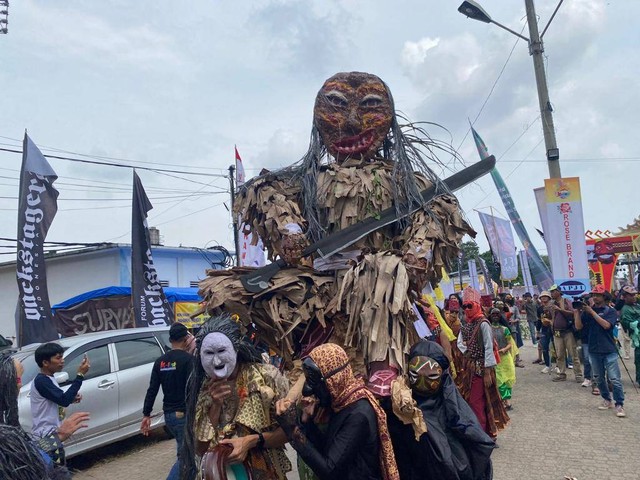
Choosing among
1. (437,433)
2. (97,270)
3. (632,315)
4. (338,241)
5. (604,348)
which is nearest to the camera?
(437,433)

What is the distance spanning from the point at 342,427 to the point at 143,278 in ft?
24.6

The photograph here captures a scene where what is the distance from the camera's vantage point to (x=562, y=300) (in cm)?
922

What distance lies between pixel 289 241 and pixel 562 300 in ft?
25.6

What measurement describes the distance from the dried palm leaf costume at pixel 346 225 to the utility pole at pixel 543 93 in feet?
→ 21.5

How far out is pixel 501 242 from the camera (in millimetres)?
13625

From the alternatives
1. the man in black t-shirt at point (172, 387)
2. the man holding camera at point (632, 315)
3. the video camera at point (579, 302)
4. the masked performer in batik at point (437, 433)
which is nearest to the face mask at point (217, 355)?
the masked performer in batik at point (437, 433)

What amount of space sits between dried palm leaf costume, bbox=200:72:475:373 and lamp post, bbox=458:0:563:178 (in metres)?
6.58

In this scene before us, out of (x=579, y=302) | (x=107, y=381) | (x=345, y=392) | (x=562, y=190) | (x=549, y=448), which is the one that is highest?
(x=562, y=190)

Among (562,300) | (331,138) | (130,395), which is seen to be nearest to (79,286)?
(130,395)

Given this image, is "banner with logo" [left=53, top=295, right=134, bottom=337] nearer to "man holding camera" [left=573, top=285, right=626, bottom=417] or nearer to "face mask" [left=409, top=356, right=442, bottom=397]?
"man holding camera" [left=573, top=285, right=626, bottom=417]

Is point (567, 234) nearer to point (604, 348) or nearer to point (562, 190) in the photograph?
point (562, 190)

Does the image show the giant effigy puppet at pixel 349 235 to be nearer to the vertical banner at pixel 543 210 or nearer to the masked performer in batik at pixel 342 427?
the masked performer in batik at pixel 342 427

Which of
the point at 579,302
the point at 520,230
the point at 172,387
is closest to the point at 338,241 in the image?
the point at 172,387

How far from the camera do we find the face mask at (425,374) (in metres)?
2.51
